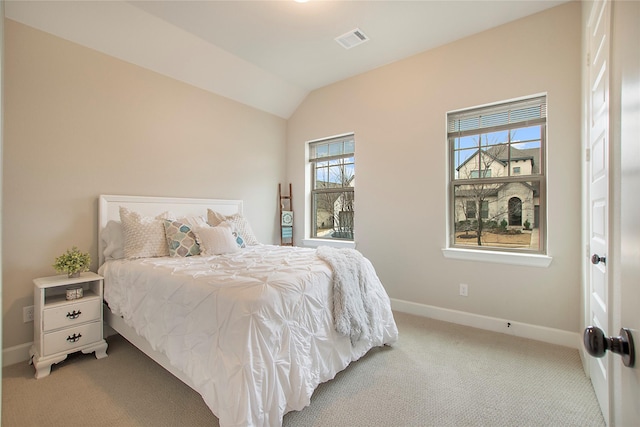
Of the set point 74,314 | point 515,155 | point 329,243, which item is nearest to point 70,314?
point 74,314

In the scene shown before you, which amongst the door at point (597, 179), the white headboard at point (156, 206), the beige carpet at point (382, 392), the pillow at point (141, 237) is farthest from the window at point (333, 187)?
the door at point (597, 179)

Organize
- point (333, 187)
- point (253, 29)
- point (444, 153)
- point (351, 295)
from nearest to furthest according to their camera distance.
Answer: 1. point (351, 295)
2. point (253, 29)
3. point (444, 153)
4. point (333, 187)

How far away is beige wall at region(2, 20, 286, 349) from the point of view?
2.29m

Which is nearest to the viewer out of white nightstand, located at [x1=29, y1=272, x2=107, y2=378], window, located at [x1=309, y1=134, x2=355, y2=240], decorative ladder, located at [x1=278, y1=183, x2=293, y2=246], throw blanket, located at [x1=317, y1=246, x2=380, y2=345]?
throw blanket, located at [x1=317, y1=246, x2=380, y2=345]

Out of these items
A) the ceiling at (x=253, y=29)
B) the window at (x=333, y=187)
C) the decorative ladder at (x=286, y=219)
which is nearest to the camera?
the ceiling at (x=253, y=29)

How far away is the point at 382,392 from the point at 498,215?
2.12m

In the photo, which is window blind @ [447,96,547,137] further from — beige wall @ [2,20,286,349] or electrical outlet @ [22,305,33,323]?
electrical outlet @ [22,305,33,323]

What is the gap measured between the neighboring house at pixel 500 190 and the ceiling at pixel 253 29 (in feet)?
4.12

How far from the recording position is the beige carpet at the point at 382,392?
5.42 feet

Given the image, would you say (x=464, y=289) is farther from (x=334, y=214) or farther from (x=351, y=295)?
(x=334, y=214)

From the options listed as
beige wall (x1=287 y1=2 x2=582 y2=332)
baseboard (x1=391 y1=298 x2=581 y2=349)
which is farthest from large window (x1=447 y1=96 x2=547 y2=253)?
baseboard (x1=391 y1=298 x2=581 y2=349)

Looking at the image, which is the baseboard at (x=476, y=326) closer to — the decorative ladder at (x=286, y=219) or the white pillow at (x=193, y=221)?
the white pillow at (x=193, y=221)

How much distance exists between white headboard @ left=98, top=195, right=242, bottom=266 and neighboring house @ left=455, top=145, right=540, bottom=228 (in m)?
2.76

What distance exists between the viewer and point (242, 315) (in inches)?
56.8
